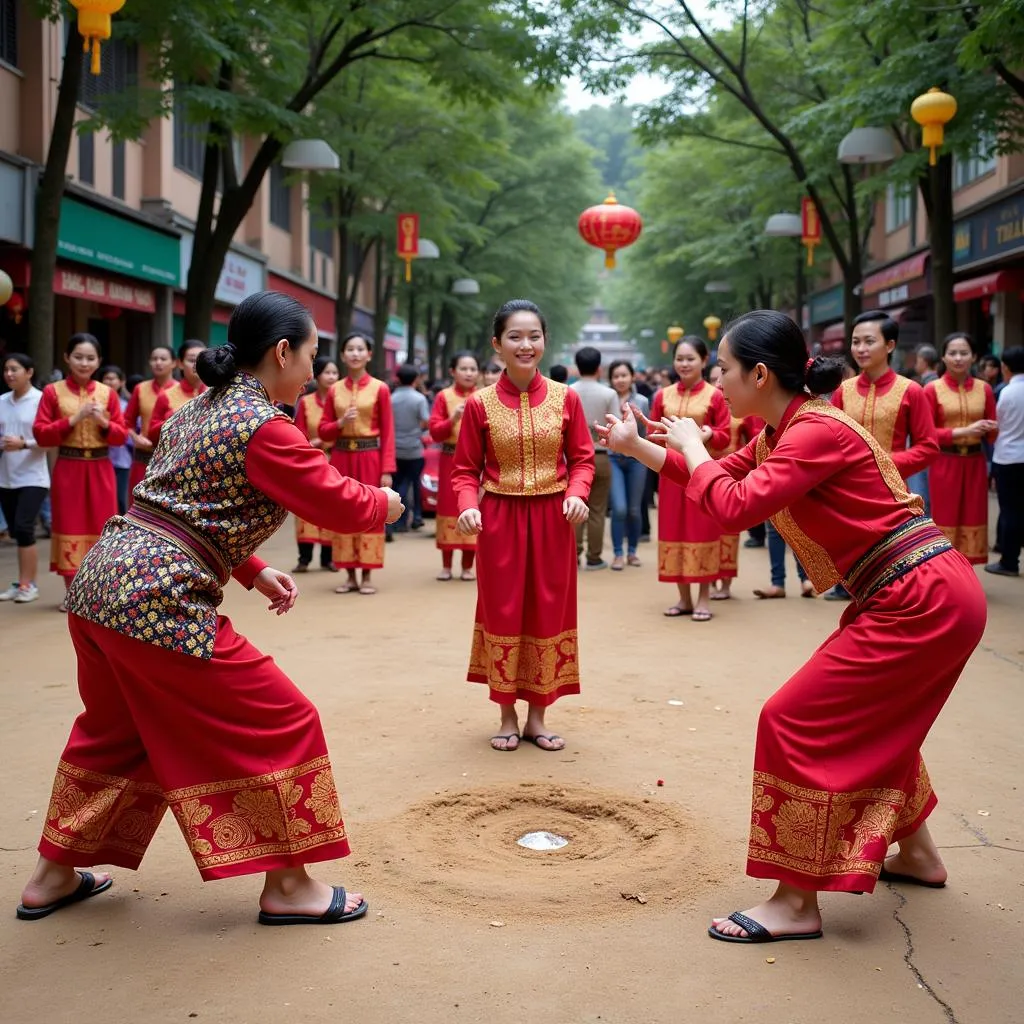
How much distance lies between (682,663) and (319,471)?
14.6 feet

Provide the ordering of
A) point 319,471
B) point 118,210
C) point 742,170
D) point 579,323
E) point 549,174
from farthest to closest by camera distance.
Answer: point 579,323
point 549,174
point 742,170
point 118,210
point 319,471

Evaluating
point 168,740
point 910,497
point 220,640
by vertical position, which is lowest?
point 168,740

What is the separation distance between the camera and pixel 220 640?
339 centimetres

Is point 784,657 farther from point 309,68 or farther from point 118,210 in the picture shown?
point 118,210

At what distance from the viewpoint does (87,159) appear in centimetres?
1736

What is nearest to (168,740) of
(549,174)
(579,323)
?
(549,174)

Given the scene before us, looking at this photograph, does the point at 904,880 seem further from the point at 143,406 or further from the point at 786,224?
the point at 786,224

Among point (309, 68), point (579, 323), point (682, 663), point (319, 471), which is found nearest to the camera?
point (319, 471)

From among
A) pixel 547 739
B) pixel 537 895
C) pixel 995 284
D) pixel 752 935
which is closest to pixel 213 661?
pixel 537 895

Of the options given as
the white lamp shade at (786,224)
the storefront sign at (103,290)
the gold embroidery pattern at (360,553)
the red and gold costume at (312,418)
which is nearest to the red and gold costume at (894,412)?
the gold embroidery pattern at (360,553)

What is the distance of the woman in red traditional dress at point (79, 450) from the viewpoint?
338 inches

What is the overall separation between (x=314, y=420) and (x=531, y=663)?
5.61 m

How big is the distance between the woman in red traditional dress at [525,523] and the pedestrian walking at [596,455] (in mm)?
4692

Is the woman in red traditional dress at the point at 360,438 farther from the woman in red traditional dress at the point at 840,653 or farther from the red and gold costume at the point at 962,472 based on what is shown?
the woman in red traditional dress at the point at 840,653
